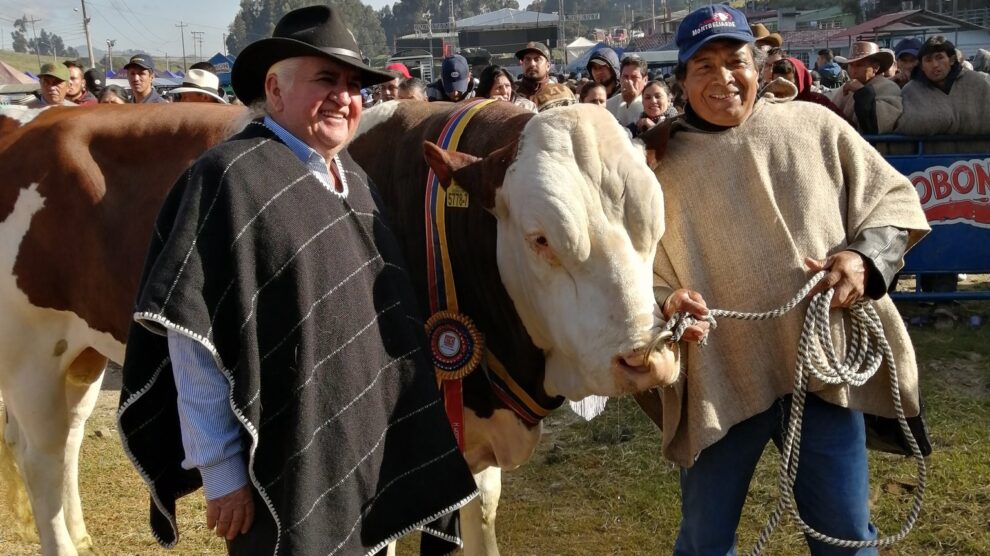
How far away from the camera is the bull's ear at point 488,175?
8.24ft

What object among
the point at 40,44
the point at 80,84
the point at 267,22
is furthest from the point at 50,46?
the point at 80,84

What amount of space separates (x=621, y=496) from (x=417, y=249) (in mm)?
2170

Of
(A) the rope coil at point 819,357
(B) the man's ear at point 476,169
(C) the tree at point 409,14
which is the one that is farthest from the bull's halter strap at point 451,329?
(C) the tree at point 409,14

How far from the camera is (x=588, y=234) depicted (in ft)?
7.58

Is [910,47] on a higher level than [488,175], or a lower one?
higher

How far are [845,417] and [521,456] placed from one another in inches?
43.3

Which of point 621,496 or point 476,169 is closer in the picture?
point 476,169

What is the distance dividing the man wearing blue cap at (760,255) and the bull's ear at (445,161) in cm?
53

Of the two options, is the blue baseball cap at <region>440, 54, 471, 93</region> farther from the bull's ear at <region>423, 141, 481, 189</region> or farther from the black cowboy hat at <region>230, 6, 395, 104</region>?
the black cowboy hat at <region>230, 6, 395, 104</region>

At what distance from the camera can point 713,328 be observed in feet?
7.63

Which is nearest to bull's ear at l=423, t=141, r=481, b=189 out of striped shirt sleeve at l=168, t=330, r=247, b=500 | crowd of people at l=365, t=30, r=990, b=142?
striped shirt sleeve at l=168, t=330, r=247, b=500

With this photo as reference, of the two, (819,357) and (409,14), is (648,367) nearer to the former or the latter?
(819,357)

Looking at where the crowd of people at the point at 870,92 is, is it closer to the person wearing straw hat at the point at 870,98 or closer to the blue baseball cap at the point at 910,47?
the person wearing straw hat at the point at 870,98

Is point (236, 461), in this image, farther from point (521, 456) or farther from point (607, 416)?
point (607, 416)
